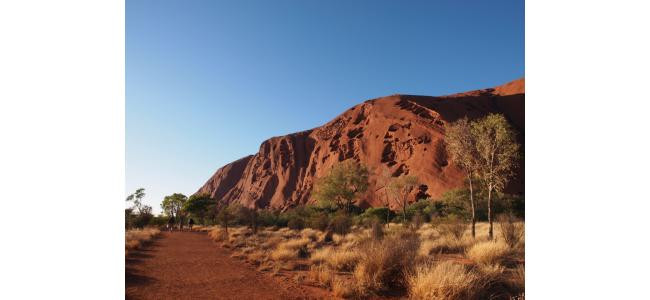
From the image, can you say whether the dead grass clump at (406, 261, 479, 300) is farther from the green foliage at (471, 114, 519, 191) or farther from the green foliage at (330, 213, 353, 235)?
the green foliage at (330, 213, 353, 235)

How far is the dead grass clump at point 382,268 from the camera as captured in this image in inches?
227

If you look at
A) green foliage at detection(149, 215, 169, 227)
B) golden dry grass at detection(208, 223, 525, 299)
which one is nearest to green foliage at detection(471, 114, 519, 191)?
golden dry grass at detection(208, 223, 525, 299)

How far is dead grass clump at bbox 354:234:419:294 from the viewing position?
5770mm

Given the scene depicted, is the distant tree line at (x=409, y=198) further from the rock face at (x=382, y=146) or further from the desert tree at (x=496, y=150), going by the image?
the rock face at (x=382, y=146)

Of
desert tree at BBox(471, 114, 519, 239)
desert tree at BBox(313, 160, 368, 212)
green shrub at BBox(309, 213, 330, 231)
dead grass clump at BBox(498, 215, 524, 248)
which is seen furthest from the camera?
desert tree at BBox(313, 160, 368, 212)

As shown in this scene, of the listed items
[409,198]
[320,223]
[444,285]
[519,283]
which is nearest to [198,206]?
[409,198]

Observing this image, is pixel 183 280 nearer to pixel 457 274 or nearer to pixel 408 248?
pixel 408 248

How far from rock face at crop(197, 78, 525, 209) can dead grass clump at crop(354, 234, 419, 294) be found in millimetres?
33968

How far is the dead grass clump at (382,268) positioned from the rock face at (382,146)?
33968mm

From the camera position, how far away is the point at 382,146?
53.2 m

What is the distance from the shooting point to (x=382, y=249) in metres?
6.38
